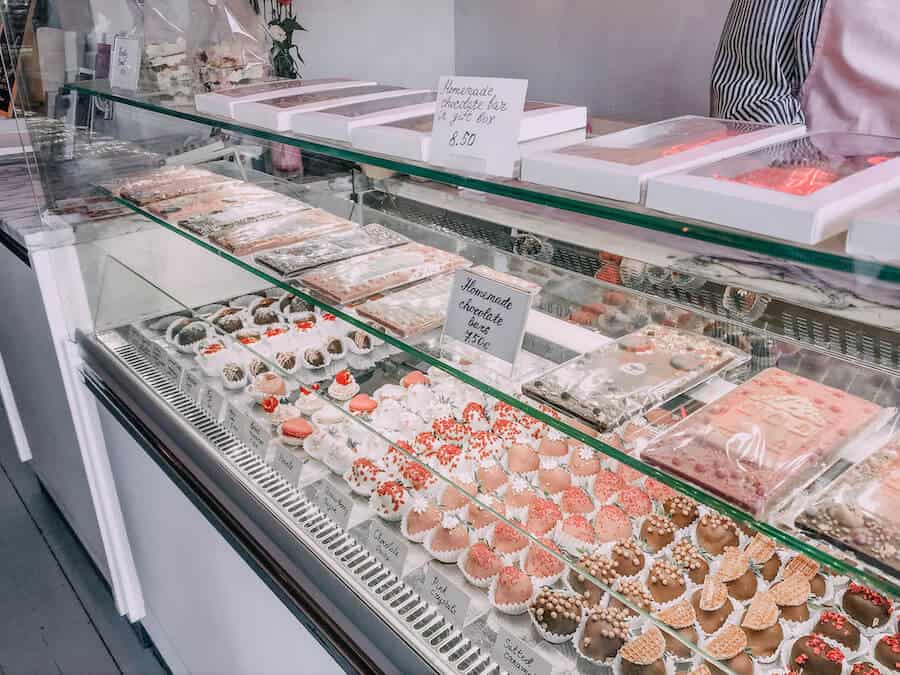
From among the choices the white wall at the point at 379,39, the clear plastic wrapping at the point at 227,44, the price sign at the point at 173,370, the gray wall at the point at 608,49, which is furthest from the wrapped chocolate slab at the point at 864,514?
the white wall at the point at 379,39

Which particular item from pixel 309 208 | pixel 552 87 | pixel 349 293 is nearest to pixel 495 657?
pixel 349 293

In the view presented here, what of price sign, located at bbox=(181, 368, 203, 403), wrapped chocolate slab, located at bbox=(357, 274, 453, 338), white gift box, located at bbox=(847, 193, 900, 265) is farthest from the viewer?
price sign, located at bbox=(181, 368, 203, 403)

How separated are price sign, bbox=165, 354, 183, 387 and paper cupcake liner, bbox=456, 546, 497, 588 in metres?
1.04

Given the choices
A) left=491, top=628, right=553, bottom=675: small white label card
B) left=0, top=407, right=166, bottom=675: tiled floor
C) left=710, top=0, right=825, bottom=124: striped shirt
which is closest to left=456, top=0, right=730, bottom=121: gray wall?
left=710, top=0, right=825, bottom=124: striped shirt

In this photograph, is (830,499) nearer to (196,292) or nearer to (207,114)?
(207,114)

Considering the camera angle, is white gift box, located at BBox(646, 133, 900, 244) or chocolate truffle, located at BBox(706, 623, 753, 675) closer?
white gift box, located at BBox(646, 133, 900, 244)

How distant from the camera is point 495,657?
119 cm

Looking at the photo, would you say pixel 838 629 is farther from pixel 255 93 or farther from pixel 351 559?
pixel 255 93

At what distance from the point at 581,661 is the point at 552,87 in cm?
418

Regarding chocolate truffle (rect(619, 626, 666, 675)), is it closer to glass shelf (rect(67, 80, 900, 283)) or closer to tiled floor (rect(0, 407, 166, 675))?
glass shelf (rect(67, 80, 900, 283))

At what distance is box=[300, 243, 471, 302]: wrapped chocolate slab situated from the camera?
4.96 feet

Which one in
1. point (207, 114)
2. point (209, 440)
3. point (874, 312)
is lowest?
point (209, 440)

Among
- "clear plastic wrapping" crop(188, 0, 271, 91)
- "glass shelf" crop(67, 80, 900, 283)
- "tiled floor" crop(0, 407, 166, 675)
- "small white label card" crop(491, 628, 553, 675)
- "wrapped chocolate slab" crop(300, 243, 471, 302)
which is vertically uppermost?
"clear plastic wrapping" crop(188, 0, 271, 91)

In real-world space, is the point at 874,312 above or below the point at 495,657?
above
